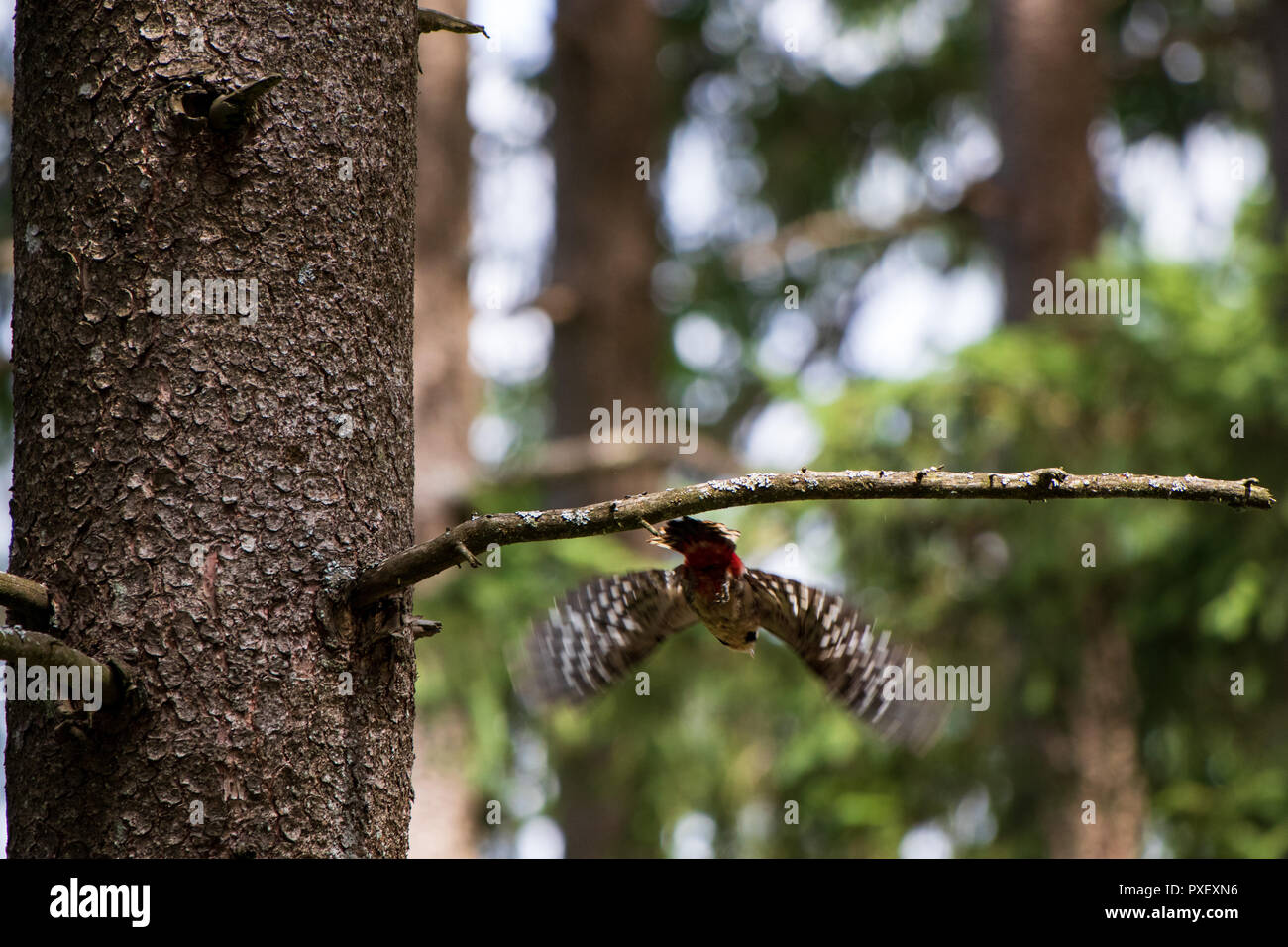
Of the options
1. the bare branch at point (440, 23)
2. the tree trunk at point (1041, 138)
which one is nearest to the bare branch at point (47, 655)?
the bare branch at point (440, 23)

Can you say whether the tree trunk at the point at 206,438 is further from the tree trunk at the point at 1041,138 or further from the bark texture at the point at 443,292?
the tree trunk at the point at 1041,138

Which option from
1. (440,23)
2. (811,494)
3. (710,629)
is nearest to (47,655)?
(811,494)

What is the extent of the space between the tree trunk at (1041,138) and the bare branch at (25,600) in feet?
24.4

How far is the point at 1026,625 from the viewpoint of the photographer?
23.1 ft

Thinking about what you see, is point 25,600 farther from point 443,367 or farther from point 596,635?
point 443,367

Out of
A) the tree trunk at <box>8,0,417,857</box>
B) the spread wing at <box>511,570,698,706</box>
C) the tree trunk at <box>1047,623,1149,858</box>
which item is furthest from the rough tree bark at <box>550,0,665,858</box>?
the tree trunk at <box>8,0,417,857</box>

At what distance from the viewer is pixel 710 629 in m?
3.04

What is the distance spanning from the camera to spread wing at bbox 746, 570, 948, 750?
283 centimetres

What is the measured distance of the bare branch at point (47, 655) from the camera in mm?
1526

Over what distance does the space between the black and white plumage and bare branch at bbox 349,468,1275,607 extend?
1.08 meters

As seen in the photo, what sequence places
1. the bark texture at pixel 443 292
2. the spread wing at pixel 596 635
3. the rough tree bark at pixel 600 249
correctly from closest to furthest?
the spread wing at pixel 596 635, the bark texture at pixel 443 292, the rough tree bark at pixel 600 249
